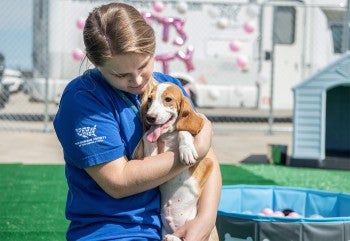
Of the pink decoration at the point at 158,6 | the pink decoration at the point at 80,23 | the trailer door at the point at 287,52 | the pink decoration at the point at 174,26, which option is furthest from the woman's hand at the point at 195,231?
the trailer door at the point at 287,52

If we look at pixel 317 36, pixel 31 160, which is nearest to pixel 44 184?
pixel 31 160

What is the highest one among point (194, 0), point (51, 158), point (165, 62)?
point (194, 0)

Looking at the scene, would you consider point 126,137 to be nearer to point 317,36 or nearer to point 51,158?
point 51,158

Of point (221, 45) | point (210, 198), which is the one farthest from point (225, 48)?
point (210, 198)

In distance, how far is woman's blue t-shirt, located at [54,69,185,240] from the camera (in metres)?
2.45

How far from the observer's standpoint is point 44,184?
778 cm

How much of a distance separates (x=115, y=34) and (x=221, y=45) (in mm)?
12740

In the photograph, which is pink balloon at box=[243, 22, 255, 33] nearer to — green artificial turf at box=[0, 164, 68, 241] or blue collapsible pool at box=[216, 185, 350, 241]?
green artificial turf at box=[0, 164, 68, 241]

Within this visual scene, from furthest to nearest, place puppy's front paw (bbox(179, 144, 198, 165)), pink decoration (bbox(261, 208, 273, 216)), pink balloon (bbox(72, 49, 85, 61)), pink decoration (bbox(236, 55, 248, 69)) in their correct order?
pink decoration (bbox(236, 55, 248, 69)) < pink balloon (bbox(72, 49, 85, 61)) < pink decoration (bbox(261, 208, 273, 216)) < puppy's front paw (bbox(179, 144, 198, 165))

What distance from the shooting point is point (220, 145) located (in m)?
11.9

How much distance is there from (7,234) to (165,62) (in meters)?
7.68

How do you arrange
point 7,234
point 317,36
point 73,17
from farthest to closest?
point 317,36
point 73,17
point 7,234

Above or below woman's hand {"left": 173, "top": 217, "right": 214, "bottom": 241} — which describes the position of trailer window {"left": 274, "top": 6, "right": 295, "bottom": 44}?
below

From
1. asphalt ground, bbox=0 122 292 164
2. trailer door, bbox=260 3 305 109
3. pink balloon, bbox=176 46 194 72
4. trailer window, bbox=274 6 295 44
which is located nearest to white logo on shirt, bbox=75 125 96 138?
asphalt ground, bbox=0 122 292 164
